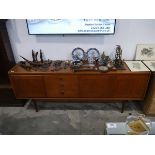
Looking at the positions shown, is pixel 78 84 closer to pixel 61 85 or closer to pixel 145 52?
pixel 61 85

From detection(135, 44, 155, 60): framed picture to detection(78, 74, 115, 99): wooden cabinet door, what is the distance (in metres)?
0.62

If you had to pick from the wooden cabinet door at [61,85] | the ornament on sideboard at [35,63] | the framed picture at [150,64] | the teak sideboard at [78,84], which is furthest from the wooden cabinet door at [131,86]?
the ornament on sideboard at [35,63]

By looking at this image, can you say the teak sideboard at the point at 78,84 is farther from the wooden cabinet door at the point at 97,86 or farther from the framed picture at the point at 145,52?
the framed picture at the point at 145,52

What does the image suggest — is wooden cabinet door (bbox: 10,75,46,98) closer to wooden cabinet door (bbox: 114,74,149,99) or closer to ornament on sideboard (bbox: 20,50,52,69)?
ornament on sideboard (bbox: 20,50,52,69)

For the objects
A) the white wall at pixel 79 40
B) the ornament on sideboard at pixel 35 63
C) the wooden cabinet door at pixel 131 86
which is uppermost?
the white wall at pixel 79 40

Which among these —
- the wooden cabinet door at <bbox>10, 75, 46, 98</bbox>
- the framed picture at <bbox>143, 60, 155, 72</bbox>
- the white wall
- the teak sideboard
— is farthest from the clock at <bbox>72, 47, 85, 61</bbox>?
the framed picture at <bbox>143, 60, 155, 72</bbox>

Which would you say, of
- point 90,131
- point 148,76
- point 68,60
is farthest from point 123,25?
point 90,131

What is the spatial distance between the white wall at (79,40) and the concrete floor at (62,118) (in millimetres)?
817

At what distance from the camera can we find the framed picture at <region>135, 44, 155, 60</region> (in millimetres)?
2404

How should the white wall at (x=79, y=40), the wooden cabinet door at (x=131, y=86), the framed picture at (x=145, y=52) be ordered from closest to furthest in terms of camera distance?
the wooden cabinet door at (x=131, y=86), the white wall at (x=79, y=40), the framed picture at (x=145, y=52)

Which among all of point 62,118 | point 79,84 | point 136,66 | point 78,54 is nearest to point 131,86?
point 136,66

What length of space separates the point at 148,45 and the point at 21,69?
1870 mm

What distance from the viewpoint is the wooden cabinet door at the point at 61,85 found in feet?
7.27

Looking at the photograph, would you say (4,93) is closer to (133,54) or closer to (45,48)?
(45,48)
